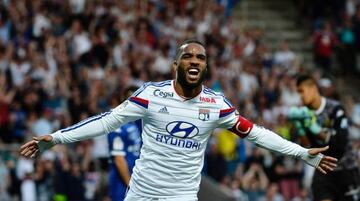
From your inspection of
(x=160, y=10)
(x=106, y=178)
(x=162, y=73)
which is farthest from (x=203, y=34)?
(x=106, y=178)

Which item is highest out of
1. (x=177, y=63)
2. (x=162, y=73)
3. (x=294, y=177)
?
Answer: (x=177, y=63)

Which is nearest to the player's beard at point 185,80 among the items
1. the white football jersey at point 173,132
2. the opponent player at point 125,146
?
the white football jersey at point 173,132

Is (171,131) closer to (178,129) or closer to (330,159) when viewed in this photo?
(178,129)

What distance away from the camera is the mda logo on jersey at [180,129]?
26.8 ft

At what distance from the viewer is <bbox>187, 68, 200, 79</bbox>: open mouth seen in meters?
8.09

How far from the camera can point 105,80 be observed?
19703 mm

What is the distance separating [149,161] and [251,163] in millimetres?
11367

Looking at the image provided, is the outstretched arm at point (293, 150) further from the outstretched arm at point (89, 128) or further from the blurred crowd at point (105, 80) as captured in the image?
the blurred crowd at point (105, 80)

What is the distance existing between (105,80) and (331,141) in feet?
32.2

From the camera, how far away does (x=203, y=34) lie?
23.7 meters

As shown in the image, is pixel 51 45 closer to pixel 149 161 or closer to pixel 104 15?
pixel 104 15

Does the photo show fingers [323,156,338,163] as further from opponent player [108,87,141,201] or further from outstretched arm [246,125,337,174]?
opponent player [108,87,141,201]

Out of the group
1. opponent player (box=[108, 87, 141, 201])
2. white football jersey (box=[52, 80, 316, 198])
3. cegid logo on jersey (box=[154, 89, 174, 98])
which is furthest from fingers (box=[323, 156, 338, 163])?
opponent player (box=[108, 87, 141, 201])

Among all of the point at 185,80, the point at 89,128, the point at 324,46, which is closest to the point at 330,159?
the point at 185,80
